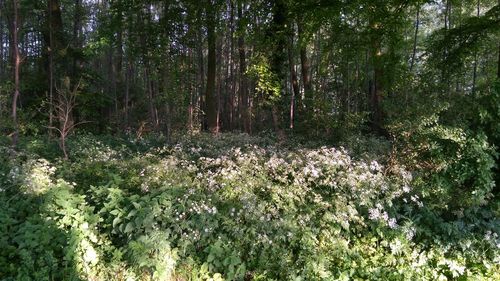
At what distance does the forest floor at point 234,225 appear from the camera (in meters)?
4.03

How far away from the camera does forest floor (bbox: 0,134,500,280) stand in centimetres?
403

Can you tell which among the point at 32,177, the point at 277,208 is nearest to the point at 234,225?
the point at 277,208

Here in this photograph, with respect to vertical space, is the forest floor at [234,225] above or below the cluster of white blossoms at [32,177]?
below

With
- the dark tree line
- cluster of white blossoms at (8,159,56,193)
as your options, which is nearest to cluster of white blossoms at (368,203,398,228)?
the dark tree line

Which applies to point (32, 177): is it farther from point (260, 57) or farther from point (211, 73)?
point (211, 73)

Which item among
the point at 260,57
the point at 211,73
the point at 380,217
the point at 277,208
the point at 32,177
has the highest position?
the point at 260,57

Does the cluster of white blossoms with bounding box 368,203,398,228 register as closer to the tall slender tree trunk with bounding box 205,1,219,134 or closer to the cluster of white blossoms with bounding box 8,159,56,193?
the cluster of white blossoms with bounding box 8,159,56,193

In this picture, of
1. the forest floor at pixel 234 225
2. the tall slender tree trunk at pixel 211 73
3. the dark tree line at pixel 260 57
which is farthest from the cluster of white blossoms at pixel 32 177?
the tall slender tree trunk at pixel 211 73

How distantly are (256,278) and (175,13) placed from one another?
41.1 ft

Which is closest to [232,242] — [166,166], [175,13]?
[166,166]

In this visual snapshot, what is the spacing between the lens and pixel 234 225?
457cm

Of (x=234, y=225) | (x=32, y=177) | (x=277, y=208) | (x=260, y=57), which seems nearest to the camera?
(x=234, y=225)

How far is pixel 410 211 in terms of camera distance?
18.0 ft

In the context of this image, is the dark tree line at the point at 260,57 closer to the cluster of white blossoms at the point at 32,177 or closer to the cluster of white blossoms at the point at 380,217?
the cluster of white blossoms at the point at 32,177
